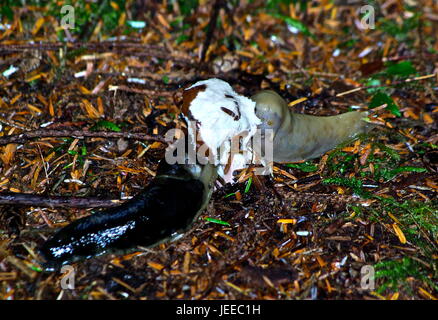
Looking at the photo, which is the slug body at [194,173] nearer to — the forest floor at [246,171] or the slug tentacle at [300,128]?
the slug tentacle at [300,128]

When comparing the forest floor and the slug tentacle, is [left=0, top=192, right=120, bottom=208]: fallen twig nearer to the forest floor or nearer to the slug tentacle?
the forest floor

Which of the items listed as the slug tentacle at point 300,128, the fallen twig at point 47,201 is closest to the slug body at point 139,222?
the fallen twig at point 47,201

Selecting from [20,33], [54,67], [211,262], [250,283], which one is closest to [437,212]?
[250,283]

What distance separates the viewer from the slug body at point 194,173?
3030 millimetres

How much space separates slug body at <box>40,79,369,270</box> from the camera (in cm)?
303

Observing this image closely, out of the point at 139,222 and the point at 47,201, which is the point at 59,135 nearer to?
the point at 47,201

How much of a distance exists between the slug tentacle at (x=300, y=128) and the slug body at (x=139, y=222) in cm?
80

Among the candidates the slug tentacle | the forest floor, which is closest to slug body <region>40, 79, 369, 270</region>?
the slug tentacle

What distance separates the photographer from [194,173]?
11.4ft

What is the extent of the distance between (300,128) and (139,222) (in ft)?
5.66

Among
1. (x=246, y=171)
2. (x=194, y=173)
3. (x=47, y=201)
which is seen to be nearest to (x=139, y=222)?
(x=194, y=173)

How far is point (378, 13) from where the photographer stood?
5.51 metres
